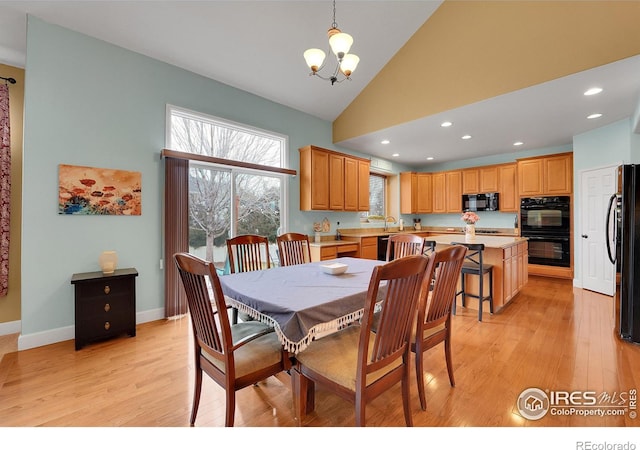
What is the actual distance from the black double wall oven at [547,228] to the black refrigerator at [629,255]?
2718mm

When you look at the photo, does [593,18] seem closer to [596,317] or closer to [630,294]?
[630,294]

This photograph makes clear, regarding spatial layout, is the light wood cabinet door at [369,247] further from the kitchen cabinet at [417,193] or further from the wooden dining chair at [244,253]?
the wooden dining chair at [244,253]

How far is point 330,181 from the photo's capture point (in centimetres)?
491

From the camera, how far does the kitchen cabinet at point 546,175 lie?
17.0ft

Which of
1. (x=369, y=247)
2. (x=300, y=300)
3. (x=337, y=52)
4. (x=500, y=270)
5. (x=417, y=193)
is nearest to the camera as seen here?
(x=300, y=300)

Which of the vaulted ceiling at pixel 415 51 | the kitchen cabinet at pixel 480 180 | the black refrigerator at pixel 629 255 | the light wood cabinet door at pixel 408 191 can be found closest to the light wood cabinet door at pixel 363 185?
the vaulted ceiling at pixel 415 51

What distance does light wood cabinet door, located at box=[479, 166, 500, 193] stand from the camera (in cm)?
623

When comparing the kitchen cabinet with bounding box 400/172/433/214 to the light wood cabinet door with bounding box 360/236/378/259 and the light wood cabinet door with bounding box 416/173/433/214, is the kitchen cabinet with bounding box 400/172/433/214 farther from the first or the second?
the light wood cabinet door with bounding box 360/236/378/259

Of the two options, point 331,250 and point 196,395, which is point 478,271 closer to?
point 331,250

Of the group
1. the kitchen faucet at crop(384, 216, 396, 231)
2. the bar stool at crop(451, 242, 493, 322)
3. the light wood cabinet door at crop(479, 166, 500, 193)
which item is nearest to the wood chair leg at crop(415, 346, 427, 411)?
the bar stool at crop(451, 242, 493, 322)

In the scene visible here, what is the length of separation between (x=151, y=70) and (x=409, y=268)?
370 centimetres

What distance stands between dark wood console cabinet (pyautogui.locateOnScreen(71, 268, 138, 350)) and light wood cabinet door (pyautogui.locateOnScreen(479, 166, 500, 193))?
6802mm

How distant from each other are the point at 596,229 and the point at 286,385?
5499 millimetres

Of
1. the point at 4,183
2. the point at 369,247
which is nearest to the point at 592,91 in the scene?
the point at 369,247
